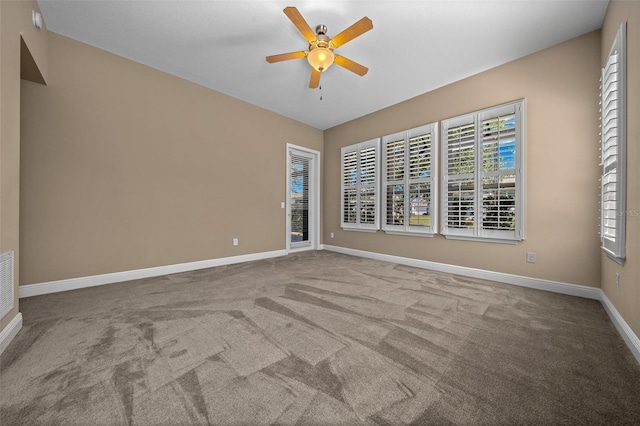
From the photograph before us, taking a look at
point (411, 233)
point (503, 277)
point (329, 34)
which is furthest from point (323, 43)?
point (503, 277)

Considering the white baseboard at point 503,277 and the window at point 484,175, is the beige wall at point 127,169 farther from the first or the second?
the window at point 484,175

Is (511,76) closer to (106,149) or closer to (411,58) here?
(411,58)

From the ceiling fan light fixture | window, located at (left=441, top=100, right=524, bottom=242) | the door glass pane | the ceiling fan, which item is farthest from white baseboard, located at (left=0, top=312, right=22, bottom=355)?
window, located at (left=441, top=100, right=524, bottom=242)

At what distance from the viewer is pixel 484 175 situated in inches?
131

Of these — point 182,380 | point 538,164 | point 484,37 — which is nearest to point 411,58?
point 484,37

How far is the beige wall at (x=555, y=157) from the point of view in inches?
105

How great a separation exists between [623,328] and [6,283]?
4642mm

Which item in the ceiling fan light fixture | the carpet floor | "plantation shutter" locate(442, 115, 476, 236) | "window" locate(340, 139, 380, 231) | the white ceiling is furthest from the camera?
"window" locate(340, 139, 380, 231)

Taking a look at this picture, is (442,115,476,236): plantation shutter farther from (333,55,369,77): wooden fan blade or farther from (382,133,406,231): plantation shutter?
(333,55,369,77): wooden fan blade

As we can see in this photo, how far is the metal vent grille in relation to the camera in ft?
5.55

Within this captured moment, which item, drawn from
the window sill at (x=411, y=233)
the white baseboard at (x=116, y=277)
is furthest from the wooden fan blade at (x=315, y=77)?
the white baseboard at (x=116, y=277)

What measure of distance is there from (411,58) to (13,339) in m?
4.75

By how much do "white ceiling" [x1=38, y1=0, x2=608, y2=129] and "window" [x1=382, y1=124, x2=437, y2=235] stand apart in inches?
33.5

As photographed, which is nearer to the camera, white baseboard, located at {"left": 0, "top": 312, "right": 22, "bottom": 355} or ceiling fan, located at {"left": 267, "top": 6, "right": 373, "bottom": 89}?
white baseboard, located at {"left": 0, "top": 312, "right": 22, "bottom": 355}
